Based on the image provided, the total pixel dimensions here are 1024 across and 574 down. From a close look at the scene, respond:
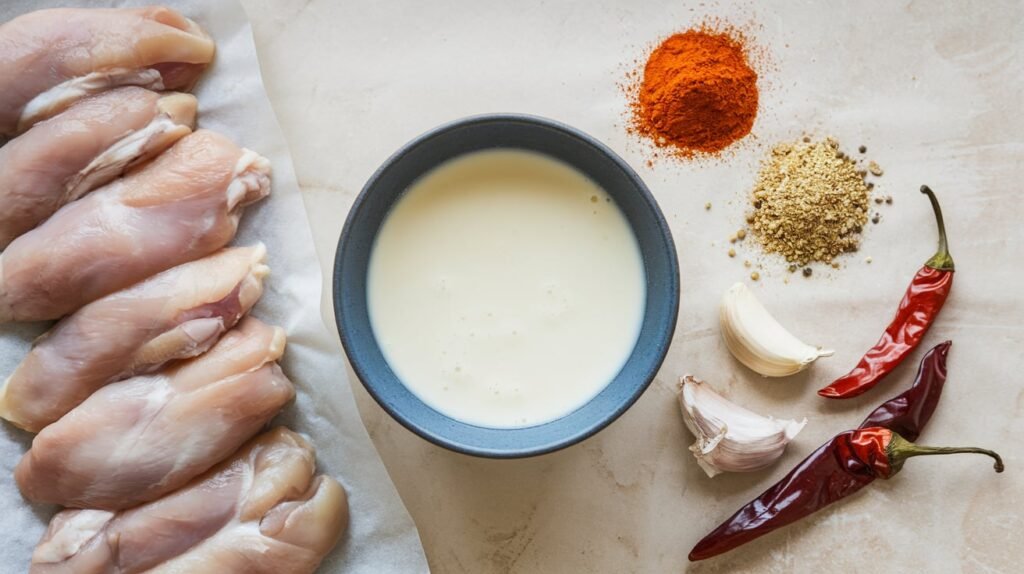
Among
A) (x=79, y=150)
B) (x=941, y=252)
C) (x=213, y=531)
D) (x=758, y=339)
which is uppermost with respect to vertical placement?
(x=79, y=150)

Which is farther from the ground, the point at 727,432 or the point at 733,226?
the point at 733,226

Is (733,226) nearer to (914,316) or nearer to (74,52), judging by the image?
(914,316)

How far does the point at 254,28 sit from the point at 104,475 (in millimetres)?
1046

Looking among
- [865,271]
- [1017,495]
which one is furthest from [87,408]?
[1017,495]

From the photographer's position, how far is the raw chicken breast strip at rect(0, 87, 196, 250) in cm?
195

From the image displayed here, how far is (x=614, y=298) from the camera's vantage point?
1839 millimetres

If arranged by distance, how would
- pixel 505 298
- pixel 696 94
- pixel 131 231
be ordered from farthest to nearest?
pixel 696 94 < pixel 131 231 < pixel 505 298

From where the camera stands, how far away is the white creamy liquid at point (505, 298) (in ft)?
5.98

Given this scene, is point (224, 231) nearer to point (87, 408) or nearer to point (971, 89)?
point (87, 408)

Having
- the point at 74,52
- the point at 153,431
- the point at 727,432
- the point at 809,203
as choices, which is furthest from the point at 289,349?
the point at 809,203

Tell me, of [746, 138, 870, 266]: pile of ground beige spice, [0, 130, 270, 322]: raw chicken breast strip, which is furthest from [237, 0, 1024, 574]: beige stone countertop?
[0, 130, 270, 322]: raw chicken breast strip

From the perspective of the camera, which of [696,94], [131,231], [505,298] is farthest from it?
[696,94]

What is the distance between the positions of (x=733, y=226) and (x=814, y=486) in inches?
23.9

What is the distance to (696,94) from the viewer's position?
2.04m
